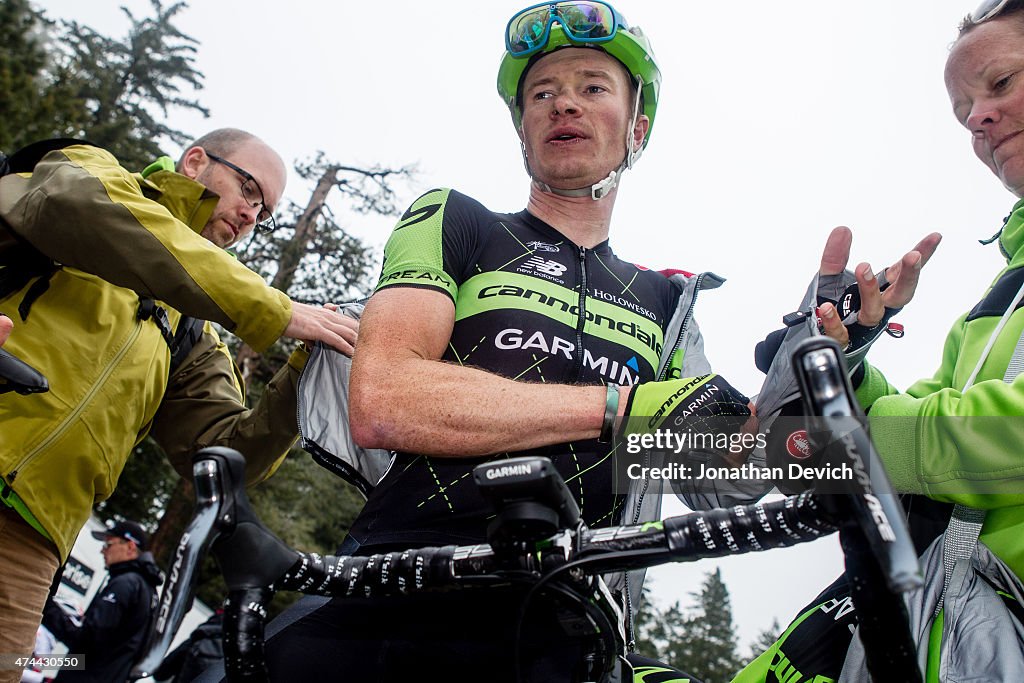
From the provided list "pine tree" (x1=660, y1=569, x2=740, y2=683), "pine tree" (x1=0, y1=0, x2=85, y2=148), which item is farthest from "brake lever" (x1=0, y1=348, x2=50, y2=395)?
"pine tree" (x1=660, y1=569, x2=740, y2=683)

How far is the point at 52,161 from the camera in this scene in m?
3.46

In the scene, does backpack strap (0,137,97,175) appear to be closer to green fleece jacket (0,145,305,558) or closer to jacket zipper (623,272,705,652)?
green fleece jacket (0,145,305,558)

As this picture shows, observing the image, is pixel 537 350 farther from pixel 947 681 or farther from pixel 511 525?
pixel 947 681

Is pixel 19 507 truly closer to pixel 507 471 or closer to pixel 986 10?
pixel 507 471

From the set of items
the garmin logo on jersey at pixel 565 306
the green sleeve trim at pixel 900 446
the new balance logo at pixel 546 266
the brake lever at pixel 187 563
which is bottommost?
the brake lever at pixel 187 563

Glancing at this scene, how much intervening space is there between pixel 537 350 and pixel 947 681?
1.50 metres

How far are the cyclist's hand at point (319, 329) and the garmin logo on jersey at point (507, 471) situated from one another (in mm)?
1623

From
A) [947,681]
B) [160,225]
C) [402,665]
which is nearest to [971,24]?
[947,681]

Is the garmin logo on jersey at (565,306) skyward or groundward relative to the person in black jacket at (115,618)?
skyward

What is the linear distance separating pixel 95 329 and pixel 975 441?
11.4 ft

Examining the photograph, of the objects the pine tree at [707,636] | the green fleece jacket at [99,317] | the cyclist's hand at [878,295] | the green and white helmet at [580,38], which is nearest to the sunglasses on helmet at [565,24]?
the green and white helmet at [580,38]

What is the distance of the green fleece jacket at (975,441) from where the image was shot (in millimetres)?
2008

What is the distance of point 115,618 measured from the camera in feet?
24.6

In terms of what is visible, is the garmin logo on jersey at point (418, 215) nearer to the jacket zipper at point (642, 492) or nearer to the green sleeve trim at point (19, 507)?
the jacket zipper at point (642, 492)
